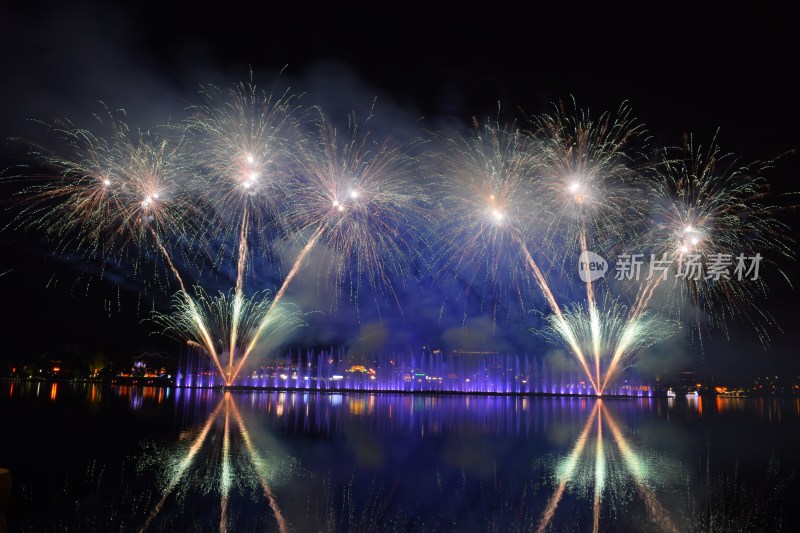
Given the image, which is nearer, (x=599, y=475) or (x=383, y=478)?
(x=383, y=478)

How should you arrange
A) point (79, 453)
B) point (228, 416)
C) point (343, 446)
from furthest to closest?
1. point (228, 416)
2. point (343, 446)
3. point (79, 453)

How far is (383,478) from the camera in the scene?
34.4ft

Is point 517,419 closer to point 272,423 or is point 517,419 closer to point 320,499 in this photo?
point 272,423

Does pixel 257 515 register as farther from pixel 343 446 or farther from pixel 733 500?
pixel 733 500

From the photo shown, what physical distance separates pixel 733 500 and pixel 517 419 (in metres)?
14.5

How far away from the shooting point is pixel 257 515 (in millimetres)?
7801

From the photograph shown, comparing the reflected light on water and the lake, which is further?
the reflected light on water

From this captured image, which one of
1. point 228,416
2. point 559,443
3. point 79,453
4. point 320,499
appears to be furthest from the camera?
point 228,416

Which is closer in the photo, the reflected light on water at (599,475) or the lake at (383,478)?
the lake at (383,478)

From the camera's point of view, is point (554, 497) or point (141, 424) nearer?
point (554, 497)

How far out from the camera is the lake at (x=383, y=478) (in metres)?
7.86

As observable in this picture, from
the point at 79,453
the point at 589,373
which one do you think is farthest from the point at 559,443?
the point at 589,373

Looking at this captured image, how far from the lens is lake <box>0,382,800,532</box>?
7.86 metres

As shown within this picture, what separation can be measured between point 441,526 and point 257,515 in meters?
2.59
